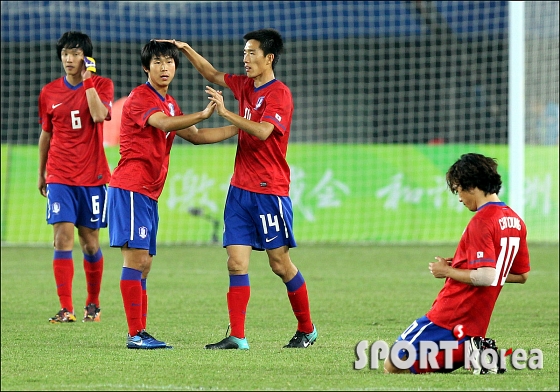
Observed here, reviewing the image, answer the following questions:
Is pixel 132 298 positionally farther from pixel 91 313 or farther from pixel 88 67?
pixel 88 67

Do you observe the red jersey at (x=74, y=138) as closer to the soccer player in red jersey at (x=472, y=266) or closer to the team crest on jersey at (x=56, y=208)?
the team crest on jersey at (x=56, y=208)

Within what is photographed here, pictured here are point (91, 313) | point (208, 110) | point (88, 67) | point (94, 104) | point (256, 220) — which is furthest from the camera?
point (91, 313)

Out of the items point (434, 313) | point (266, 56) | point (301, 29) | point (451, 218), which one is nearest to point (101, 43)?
point (301, 29)

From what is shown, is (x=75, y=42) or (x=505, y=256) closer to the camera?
(x=505, y=256)

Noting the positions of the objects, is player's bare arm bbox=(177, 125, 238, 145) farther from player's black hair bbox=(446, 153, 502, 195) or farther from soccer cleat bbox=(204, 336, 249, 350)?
player's black hair bbox=(446, 153, 502, 195)

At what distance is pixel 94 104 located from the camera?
25.0 ft

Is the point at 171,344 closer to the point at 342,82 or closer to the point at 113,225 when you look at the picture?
the point at 113,225

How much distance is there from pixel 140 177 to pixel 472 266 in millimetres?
2252

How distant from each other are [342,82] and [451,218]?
5876mm

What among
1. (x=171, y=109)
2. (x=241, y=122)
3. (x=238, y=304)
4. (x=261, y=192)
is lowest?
(x=238, y=304)

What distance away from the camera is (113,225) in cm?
620

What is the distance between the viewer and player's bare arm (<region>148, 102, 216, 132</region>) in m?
5.94

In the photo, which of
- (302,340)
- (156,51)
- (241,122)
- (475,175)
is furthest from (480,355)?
(156,51)

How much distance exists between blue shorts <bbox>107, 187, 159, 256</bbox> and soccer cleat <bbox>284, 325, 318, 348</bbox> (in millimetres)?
1060
